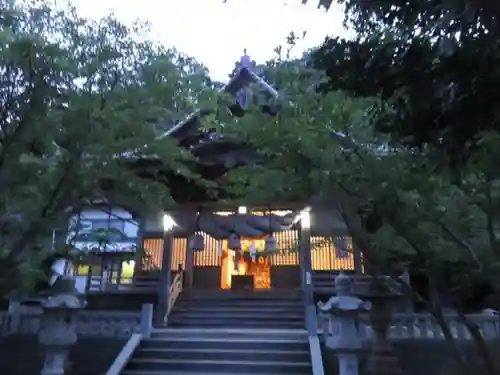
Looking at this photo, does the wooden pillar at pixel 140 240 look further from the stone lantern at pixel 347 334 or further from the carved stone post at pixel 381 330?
the stone lantern at pixel 347 334

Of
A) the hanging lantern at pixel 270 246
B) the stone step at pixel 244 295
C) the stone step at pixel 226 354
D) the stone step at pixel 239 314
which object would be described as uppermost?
the hanging lantern at pixel 270 246

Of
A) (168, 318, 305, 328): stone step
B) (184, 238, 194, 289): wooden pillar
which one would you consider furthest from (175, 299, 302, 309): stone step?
(184, 238, 194, 289): wooden pillar

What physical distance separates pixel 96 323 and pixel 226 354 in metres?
2.77

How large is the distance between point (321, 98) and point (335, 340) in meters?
3.51

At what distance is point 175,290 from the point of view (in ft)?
40.2

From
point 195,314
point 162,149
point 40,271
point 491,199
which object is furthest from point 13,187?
point 195,314

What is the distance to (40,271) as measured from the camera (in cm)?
690

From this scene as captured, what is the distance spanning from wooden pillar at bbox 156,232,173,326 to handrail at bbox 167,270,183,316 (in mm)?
215

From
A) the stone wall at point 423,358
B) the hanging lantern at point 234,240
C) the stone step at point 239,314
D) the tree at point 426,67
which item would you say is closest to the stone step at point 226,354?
the stone wall at point 423,358

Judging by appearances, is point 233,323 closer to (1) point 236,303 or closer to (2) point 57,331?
(1) point 236,303

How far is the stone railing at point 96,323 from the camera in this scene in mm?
9484

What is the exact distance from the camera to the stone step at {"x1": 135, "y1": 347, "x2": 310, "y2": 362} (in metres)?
8.64

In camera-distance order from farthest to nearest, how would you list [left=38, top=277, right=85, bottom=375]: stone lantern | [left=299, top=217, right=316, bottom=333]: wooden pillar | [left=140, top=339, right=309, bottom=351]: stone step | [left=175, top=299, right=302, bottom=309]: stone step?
[left=175, top=299, right=302, bottom=309]: stone step → [left=299, top=217, right=316, bottom=333]: wooden pillar → [left=140, top=339, right=309, bottom=351]: stone step → [left=38, top=277, right=85, bottom=375]: stone lantern

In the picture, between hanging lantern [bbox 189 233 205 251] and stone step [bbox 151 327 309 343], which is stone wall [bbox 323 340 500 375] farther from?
hanging lantern [bbox 189 233 205 251]
